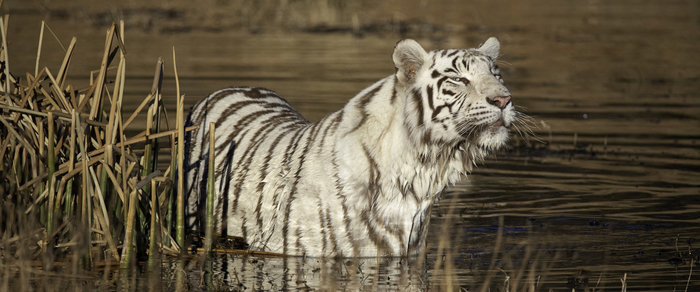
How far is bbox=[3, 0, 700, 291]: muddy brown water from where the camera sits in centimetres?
520

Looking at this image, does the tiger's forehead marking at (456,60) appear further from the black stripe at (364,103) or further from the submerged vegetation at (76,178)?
the submerged vegetation at (76,178)

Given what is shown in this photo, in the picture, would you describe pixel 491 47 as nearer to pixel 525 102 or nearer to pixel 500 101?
pixel 500 101

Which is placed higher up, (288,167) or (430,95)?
(430,95)

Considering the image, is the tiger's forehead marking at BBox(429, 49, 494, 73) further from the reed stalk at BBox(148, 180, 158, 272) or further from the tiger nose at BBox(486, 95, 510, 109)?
the reed stalk at BBox(148, 180, 158, 272)

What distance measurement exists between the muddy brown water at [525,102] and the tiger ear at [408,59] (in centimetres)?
80

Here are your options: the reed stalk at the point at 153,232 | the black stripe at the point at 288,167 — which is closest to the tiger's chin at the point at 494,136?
the black stripe at the point at 288,167

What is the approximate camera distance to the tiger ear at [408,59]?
4.81 metres

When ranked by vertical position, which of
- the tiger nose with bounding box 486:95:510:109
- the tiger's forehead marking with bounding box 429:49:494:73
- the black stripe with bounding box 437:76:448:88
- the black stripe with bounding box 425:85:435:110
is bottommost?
the tiger nose with bounding box 486:95:510:109

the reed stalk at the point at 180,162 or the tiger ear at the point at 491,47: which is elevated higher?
the tiger ear at the point at 491,47

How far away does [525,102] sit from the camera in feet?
38.0

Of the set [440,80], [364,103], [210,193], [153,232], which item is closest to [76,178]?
[153,232]

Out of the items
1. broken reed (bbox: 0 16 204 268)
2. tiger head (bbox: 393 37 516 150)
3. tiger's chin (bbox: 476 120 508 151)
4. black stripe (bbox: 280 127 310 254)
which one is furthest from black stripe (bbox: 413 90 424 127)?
broken reed (bbox: 0 16 204 268)

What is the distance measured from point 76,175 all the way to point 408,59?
190cm

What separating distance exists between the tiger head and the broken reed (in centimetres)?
126
